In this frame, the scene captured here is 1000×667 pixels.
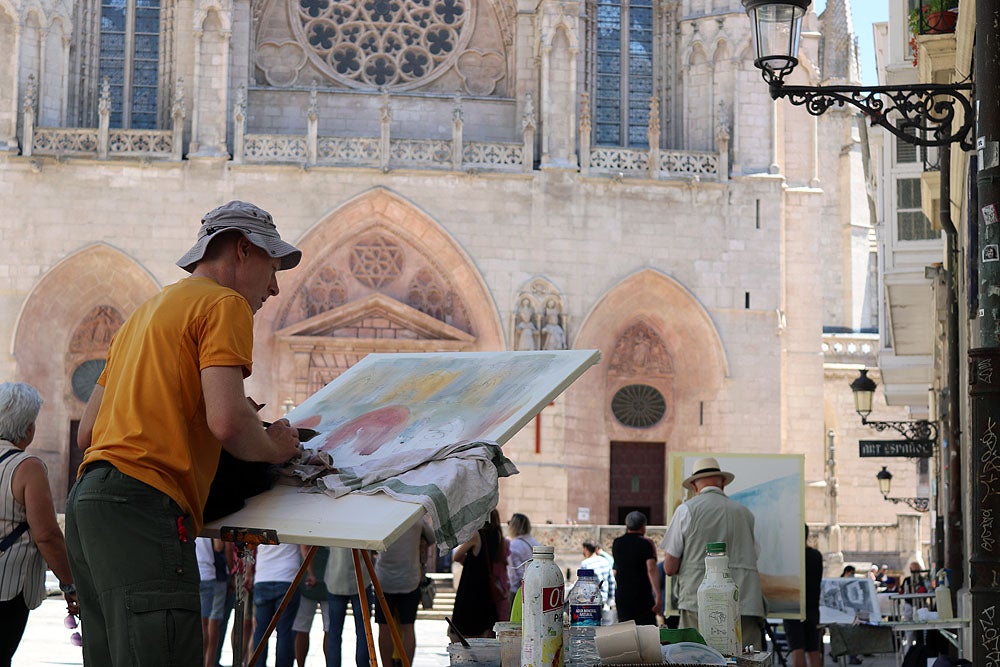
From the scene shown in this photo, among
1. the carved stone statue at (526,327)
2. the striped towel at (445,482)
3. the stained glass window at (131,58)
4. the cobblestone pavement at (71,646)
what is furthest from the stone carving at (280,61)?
the striped towel at (445,482)

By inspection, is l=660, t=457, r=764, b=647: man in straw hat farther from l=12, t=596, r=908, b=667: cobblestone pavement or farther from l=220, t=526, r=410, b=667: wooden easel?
l=12, t=596, r=908, b=667: cobblestone pavement

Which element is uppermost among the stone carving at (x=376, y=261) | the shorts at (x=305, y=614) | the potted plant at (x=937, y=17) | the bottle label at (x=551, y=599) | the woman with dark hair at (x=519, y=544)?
the stone carving at (x=376, y=261)

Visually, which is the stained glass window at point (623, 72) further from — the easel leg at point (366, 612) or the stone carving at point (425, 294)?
the easel leg at point (366, 612)

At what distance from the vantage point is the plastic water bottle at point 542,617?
3.40 m

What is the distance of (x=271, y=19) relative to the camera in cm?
2355

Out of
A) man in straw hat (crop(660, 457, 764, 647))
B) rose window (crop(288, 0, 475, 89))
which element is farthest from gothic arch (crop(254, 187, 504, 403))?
man in straw hat (crop(660, 457, 764, 647))

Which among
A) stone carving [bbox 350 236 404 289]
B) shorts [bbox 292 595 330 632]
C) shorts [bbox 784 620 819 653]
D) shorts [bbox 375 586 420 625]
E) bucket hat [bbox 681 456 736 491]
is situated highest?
stone carving [bbox 350 236 404 289]

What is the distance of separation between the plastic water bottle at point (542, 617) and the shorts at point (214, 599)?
5307 mm

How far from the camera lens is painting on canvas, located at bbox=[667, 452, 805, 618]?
800cm

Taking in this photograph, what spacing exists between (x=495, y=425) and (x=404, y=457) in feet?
0.83

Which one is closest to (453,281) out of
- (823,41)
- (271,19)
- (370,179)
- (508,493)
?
(370,179)

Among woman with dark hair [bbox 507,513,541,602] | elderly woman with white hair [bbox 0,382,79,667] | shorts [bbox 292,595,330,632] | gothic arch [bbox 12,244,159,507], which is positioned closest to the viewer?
elderly woman with white hair [bbox 0,382,79,667]

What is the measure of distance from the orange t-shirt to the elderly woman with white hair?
1.18m

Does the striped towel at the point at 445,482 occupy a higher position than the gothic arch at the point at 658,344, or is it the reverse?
the gothic arch at the point at 658,344
